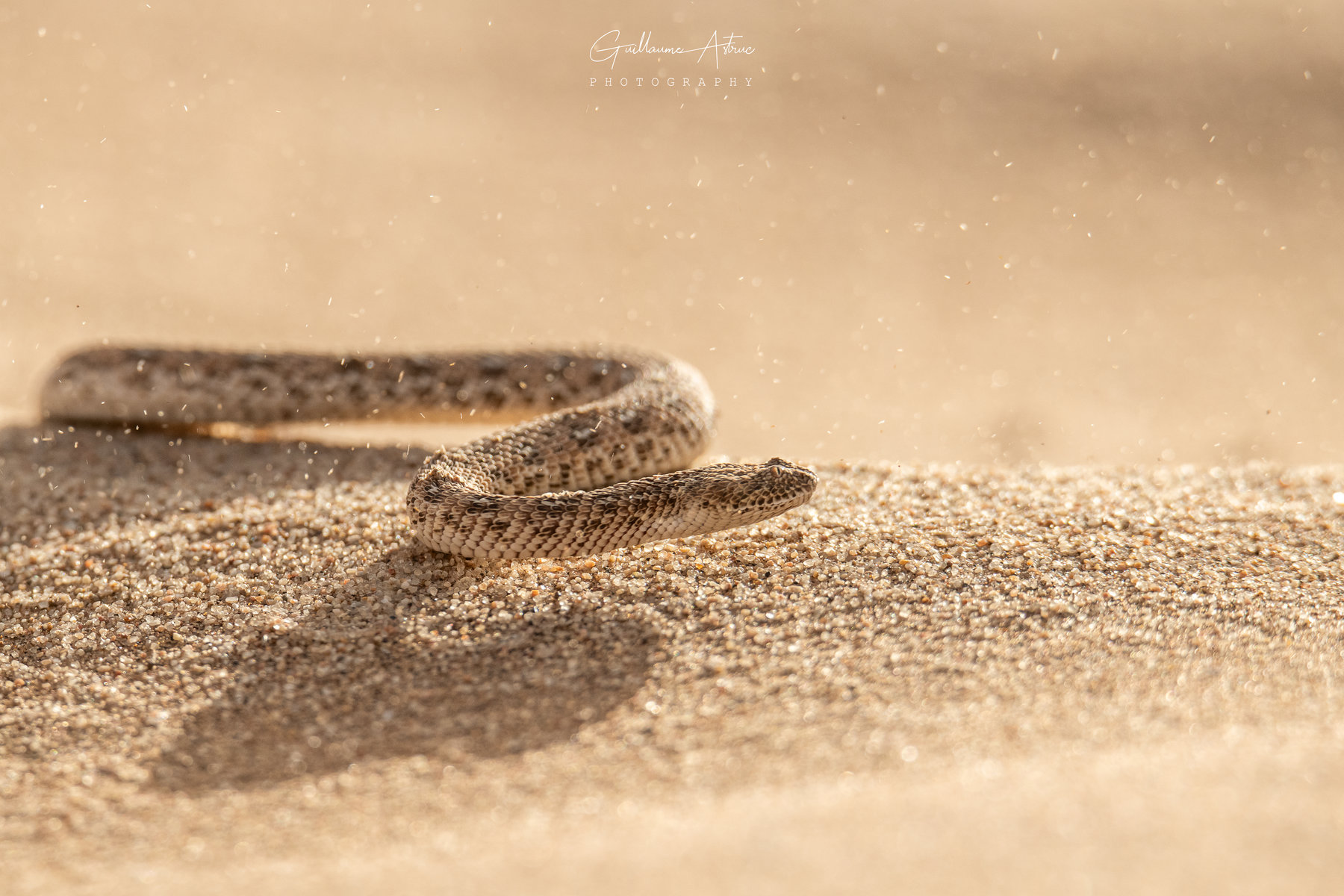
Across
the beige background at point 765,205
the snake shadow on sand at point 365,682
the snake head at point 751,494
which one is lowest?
the snake shadow on sand at point 365,682

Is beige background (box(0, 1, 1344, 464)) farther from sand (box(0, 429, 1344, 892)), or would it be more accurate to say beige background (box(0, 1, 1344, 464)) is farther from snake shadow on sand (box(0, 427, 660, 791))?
snake shadow on sand (box(0, 427, 660, 791))

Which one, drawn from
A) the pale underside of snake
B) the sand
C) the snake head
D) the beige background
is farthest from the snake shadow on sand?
the beige background

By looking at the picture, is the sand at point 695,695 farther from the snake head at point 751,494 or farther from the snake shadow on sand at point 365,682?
the snake head at point 751,494

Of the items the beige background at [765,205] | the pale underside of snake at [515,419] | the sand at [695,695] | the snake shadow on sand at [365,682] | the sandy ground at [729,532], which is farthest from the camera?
the beige background at [765,205]

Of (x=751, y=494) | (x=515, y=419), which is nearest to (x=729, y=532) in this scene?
(x=751, y=494)

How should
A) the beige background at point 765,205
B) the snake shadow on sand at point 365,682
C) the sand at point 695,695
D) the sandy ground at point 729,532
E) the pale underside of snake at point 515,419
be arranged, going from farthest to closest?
the beige background at point 765,205 → the pale underside of snake at point 515,419 → the snake shadow on sand at point 365,682 → the sandy ground at point 729,532 → the sand at point 695,695

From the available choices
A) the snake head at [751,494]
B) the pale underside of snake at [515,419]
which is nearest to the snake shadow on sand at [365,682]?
the pale underside of snake at [515,419]

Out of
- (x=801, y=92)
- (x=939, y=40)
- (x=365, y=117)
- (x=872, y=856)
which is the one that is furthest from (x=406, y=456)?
(x=939, y=40)
